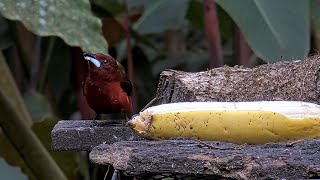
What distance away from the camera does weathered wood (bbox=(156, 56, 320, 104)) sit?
1222mm

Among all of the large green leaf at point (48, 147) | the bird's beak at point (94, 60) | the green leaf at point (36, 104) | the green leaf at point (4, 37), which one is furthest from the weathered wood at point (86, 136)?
the green leaf at point (4, 37)

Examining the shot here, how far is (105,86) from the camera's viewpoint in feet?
4.18

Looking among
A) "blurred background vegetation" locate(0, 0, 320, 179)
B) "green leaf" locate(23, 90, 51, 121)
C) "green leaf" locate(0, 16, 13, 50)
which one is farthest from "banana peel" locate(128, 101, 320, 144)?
"green leaf" locate(0, 16, 13, 50)

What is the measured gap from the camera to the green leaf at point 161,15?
8.14 ft

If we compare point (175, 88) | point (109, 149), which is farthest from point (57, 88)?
point (109, 149)

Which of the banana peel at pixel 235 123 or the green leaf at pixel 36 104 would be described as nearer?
the banana peel at pixel 235 123

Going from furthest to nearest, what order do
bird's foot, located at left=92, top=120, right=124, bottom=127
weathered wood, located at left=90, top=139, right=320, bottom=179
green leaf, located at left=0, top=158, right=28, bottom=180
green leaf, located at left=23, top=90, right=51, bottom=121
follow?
1. green leaf, located at left=23, top=90, right=51, bottom=121
2. green leaf, located at left=0, top=158, right=28, bottom=180
3. bird's foot, located at left=92, top=120, right=124, bottom=127
4. weathered wood, located at left=90, top=139, right=320, bottom=179

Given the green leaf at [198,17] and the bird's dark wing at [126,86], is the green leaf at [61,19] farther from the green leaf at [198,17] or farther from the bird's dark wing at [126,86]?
the green leaf at [198,17]

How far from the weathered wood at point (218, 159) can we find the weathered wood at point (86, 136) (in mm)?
187

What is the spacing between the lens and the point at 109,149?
91cm

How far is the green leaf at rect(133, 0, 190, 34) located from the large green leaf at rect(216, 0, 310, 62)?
2.06ft

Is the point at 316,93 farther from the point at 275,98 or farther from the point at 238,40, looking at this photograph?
the point at 238,40

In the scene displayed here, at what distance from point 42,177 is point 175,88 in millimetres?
527

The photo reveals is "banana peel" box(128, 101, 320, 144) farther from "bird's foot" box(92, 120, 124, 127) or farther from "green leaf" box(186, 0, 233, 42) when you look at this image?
"green leaf" box(186, 0, 233, 42)
